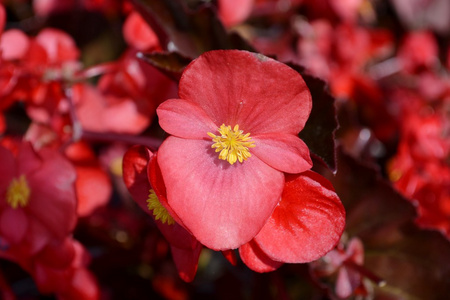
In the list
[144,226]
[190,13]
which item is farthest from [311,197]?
[144,226]

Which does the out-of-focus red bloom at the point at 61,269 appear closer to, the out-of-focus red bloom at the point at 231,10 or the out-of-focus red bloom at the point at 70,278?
the out-of-focus red bloom at the point at 70,278

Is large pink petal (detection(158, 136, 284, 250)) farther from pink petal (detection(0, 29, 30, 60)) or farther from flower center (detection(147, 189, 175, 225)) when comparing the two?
pink petal (detection(0, 29, 30, 60))

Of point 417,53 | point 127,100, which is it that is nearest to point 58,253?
point 127,100

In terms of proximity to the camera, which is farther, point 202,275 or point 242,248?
point 202,275

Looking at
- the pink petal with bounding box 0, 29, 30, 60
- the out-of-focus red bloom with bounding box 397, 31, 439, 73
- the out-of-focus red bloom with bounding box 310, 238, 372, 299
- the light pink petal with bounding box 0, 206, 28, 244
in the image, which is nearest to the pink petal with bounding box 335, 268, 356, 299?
the out-of-focus red bloom with bounding box 310, 238, 372, 299

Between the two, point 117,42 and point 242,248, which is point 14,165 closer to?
point 242,248

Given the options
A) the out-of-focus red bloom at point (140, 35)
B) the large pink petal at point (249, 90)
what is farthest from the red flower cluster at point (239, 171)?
the out-of-focus red bloom at point (140, 35)

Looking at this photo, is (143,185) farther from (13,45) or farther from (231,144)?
(13,45)
